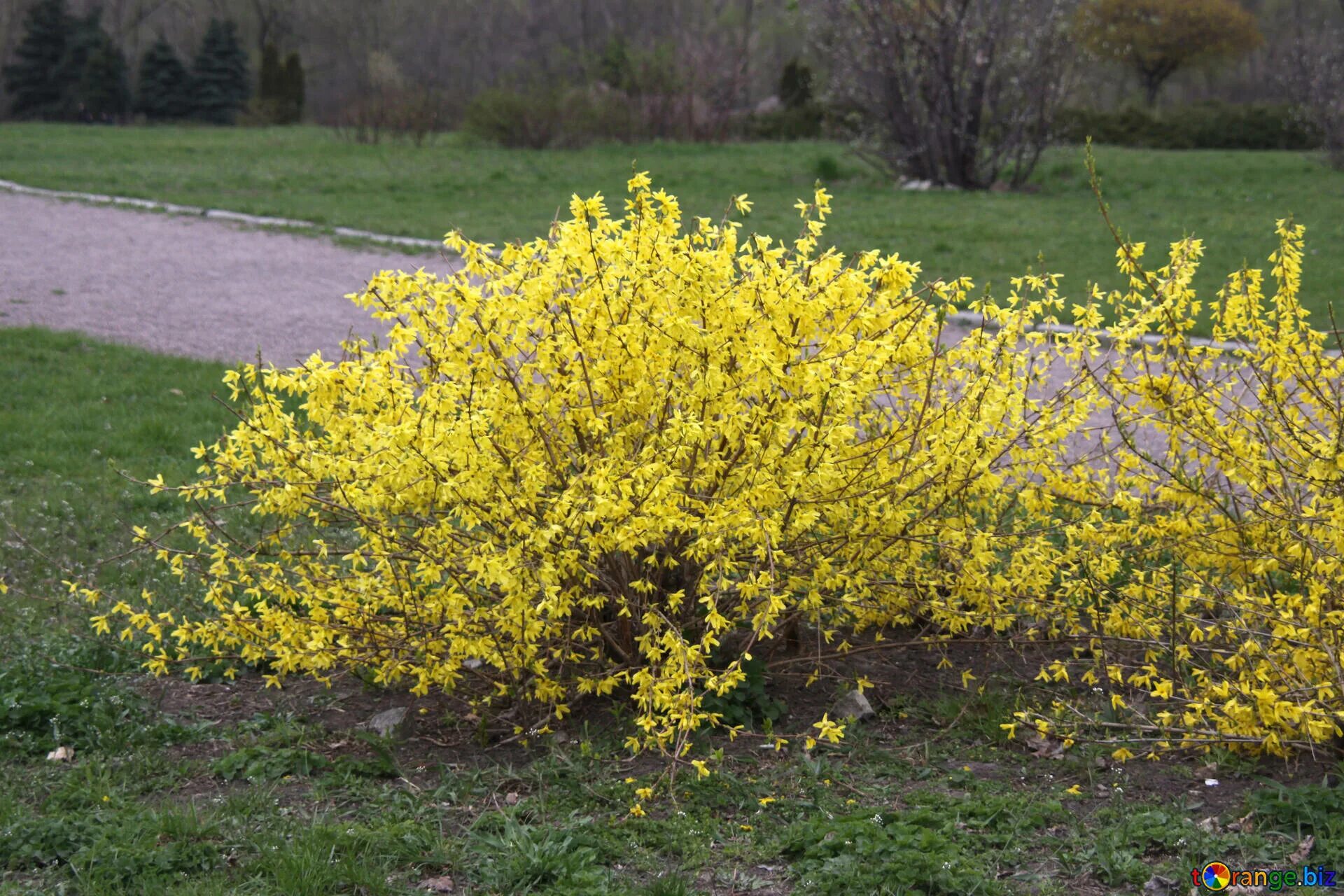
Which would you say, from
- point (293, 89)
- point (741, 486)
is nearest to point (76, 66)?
point (293, 89)

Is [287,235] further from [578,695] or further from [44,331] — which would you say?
[578,695]

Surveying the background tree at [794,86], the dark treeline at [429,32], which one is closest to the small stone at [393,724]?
the background tree at [794,86]

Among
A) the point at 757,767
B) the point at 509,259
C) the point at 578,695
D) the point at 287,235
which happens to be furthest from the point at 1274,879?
the point at 287,235

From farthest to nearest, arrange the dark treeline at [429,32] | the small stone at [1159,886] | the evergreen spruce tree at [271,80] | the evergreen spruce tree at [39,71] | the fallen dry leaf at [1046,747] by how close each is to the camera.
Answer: the dark treeline at [429,32] → the evergreen spruce tree at [271,80] → the evergreen spruce tree at [39,71] → the fallen dry leaf at [1046,747] → the small stone at [1159,886]

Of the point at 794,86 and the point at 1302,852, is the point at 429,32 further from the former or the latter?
the point at 1302,852

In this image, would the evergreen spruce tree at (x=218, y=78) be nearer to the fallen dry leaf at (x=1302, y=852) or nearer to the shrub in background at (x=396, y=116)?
the shrub in background at (x=396, y=116)

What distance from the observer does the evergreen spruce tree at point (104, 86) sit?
30.7m

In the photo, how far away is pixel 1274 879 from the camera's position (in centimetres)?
279

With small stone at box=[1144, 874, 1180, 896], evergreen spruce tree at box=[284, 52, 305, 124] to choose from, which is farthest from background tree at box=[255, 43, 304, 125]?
small stone at box=[1144, 874, 1180, 896]

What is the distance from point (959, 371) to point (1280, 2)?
3545 cm

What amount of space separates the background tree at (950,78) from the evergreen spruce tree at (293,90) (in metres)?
18.4

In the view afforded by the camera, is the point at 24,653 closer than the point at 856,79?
Yes

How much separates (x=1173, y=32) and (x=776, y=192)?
18.1 m

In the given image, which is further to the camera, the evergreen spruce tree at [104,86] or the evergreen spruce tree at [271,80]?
the evergreen spruce tree at [271,80]
